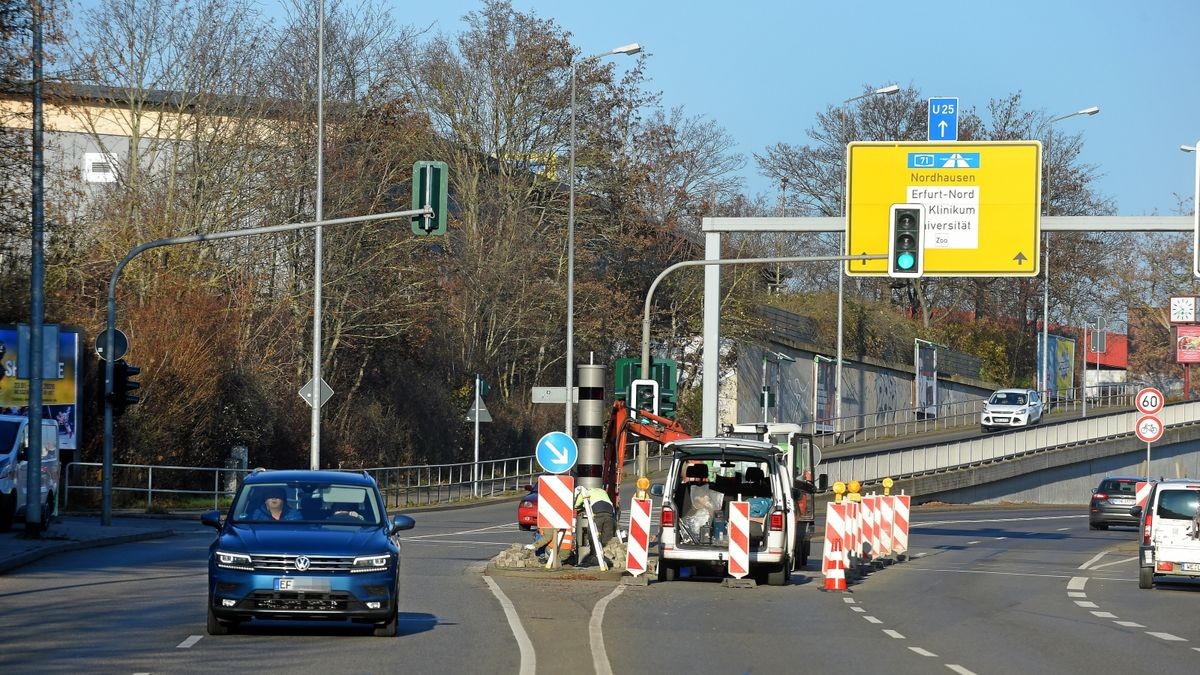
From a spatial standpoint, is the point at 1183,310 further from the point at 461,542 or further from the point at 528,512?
the point at 461,542

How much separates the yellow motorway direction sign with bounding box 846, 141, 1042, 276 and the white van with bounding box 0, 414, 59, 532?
14.8 m

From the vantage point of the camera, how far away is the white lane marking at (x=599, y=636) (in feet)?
41.9

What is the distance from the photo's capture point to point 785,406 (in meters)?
72.4

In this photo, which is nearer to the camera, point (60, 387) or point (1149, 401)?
point (60, 387)

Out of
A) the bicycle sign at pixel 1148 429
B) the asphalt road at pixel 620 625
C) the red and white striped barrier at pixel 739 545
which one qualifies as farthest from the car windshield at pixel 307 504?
the bicycle sign at pixel 1148 429

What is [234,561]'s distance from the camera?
45.8 ft

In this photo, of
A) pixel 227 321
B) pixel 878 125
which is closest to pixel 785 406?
pixel 878 125

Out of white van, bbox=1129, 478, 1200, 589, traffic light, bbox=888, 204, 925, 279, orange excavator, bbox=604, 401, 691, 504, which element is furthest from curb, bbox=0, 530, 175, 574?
white van, bbox=1129, 478, 1200, 589

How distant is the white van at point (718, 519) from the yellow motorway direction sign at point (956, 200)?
6035 millimetres

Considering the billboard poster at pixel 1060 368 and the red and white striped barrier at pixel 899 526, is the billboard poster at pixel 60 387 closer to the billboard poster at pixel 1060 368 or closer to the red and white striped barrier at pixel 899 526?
the red and white striped barrier at pixel 899 526

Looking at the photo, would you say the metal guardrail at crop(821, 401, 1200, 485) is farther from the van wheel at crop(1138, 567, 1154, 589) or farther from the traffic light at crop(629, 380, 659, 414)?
the van wheel at crop(1138, 567, 1154, 589)

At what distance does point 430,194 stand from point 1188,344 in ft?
215

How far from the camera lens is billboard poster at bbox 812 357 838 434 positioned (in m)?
69.6

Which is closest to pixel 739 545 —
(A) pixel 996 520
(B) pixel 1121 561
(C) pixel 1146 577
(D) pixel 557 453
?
(D) pixel 557 453
